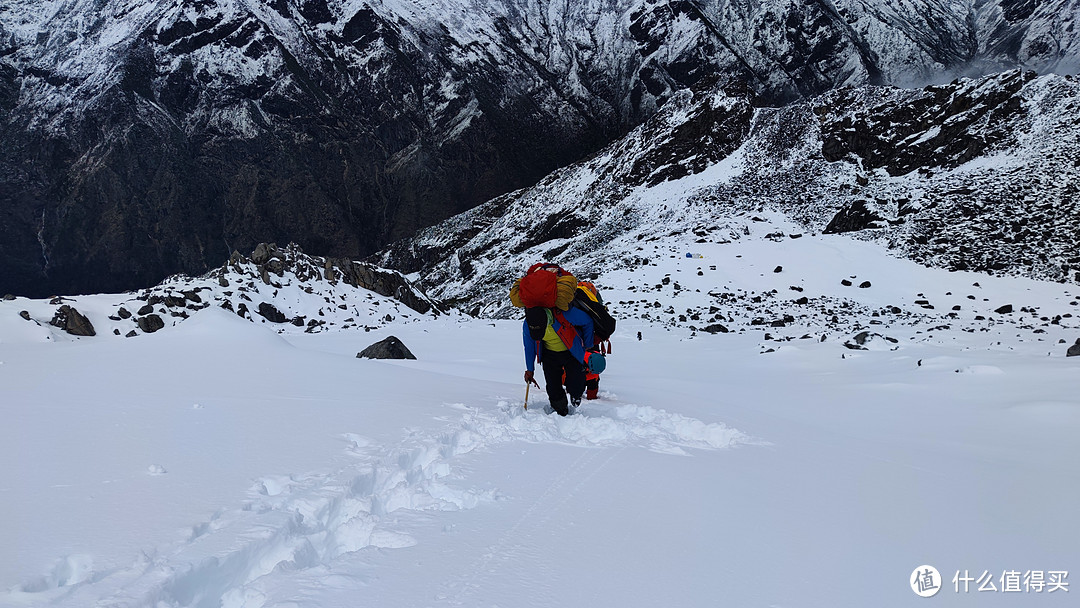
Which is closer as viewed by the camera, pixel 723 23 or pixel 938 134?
pixel 938 134

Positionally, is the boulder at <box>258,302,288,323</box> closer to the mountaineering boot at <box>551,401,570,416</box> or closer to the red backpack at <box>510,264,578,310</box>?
the red backpack at <box>510,264,578,310</box>

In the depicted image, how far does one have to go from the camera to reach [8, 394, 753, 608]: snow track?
5.82ft

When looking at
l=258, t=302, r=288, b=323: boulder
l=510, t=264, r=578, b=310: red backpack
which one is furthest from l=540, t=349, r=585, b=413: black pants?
l=258, t=302, r=288, b=323: boulder

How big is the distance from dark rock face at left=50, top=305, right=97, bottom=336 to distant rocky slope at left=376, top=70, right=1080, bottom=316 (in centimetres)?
1431

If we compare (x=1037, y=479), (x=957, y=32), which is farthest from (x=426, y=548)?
(x=957, y=32)

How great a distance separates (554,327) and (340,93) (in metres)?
109

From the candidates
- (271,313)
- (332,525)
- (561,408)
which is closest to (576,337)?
(561,408)

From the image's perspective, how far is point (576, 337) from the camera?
5.64 meters

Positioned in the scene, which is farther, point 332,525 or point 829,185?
point 829,185

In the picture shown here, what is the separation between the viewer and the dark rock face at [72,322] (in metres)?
10.3

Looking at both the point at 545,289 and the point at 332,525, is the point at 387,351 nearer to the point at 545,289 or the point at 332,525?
the point at 545,289

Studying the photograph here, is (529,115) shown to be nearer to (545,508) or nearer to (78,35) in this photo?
(78,35)

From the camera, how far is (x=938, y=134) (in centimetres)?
3400

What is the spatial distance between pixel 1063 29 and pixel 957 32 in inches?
1114
